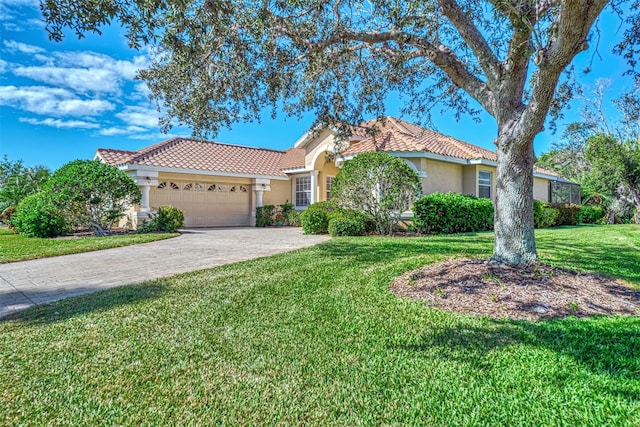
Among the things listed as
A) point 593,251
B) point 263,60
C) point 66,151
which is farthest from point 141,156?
point 593,251

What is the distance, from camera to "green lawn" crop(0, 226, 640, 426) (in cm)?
277

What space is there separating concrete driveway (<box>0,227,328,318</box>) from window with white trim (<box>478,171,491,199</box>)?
11.9 meters

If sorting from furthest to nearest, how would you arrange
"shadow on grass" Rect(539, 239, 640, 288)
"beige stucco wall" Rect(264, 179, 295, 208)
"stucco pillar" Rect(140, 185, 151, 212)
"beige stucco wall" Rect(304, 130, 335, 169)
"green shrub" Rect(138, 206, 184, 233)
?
"beige stucco wall" Rect(264, 179, 295, 208)
"beige stucco wall" Rect(304, 130, 335, 169)
"stucco pillar" Rect(140, 185, 151, 212)
"green shrub" Rect(138, 206, 184, 233)
"shadow on grass" Rect(539, 239, 640, 288)

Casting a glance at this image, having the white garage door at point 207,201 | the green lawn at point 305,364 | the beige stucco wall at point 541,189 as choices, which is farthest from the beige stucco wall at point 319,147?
the beige stucco wall at point 541,189

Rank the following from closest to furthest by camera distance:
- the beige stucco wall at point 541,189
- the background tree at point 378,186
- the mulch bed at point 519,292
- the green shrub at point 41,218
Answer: the mulch bed at point 519,292, the background tree at point 378,186, the green shrub at point 41,218, the beige stucco wall at point 541,189

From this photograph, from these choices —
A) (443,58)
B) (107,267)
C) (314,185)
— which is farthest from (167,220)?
(443,58)

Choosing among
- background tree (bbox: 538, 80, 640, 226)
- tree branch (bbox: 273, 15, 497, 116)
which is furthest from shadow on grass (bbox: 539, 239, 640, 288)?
background tree (bbox: 538, 80, 640, 226)

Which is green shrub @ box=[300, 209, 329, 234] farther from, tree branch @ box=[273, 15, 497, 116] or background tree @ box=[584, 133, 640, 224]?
background tree @ box=[584, 133, 640, 224]

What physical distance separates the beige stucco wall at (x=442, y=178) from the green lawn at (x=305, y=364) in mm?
12373

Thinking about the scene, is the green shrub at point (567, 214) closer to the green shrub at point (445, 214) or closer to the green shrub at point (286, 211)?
the green shrub at point (445, 214)

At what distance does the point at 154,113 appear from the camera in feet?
31.9

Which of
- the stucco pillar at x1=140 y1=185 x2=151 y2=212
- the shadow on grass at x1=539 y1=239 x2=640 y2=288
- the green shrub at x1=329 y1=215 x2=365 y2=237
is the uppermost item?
the stucco pillar at x1=140 y1=185 x2=151 y2=212

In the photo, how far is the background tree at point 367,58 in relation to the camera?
5480 mm

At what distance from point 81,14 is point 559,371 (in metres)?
7.75
